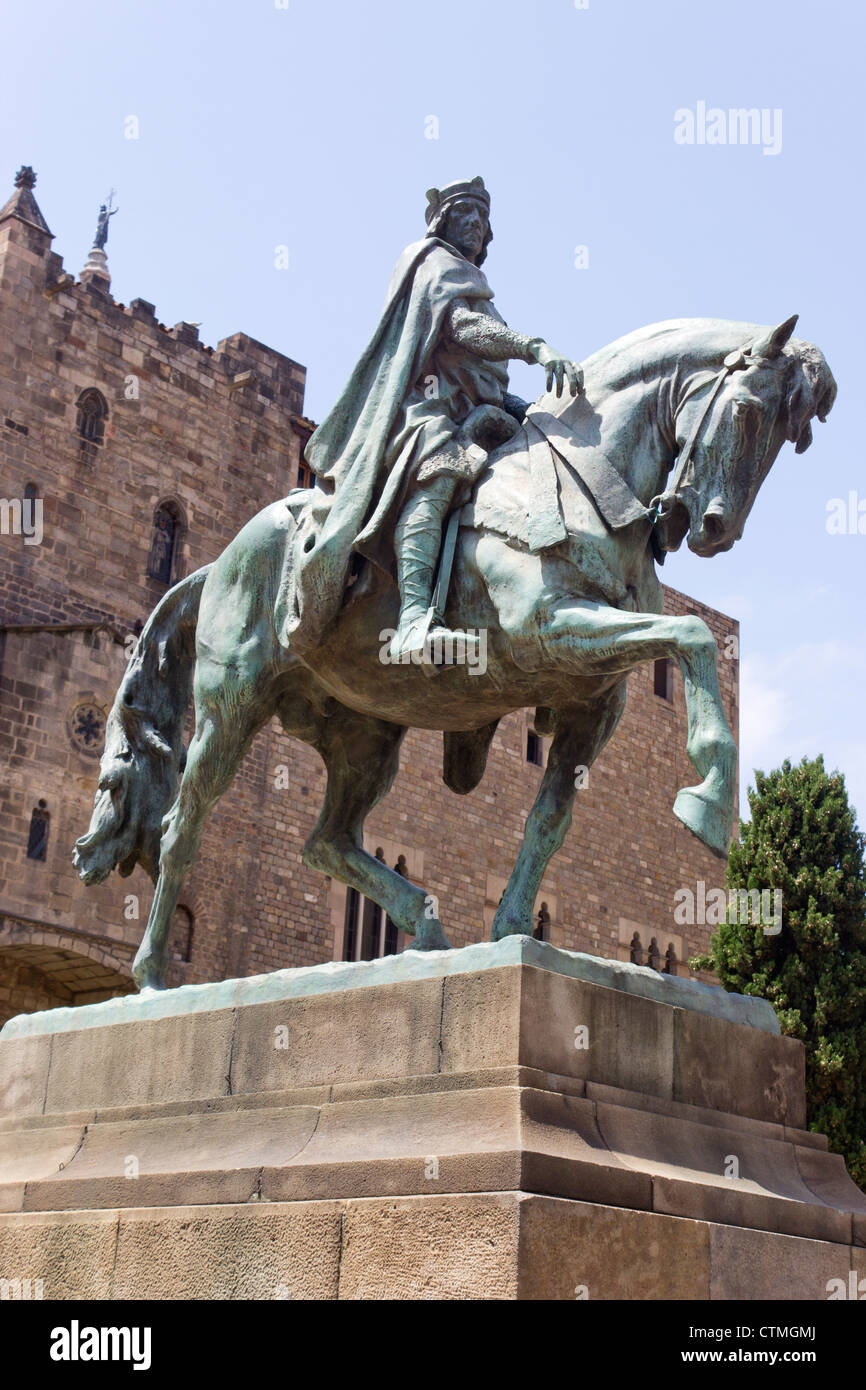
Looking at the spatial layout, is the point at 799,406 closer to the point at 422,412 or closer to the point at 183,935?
the point at 422,412

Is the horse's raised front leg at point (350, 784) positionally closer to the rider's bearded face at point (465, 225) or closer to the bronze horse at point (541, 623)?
the bronze horse at point (541, 623)

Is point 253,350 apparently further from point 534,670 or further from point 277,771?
point 534,670

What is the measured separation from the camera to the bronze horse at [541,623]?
548 centimetres

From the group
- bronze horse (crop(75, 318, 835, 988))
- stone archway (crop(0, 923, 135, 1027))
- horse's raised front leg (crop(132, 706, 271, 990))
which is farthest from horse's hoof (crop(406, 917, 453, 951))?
stone archway (crop(0, 923, 135, 1027))

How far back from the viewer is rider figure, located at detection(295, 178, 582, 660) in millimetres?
5887

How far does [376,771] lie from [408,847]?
17.3 metres

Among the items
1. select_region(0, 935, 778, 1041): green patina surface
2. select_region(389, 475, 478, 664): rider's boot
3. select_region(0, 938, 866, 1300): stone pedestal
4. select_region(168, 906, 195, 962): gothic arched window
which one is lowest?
select_region(0, 938, 866, 1300): stone pedestal

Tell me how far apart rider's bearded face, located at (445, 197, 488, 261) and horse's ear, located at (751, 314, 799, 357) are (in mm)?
1545

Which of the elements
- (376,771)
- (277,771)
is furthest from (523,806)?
(376,771)

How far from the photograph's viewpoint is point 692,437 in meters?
5.72

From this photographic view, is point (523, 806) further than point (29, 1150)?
Yes

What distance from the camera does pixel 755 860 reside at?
780 inches

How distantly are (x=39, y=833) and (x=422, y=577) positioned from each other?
45.9ft

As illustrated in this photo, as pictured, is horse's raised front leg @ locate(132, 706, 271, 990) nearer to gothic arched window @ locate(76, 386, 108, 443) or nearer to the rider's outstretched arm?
the rider's outstretched arm
